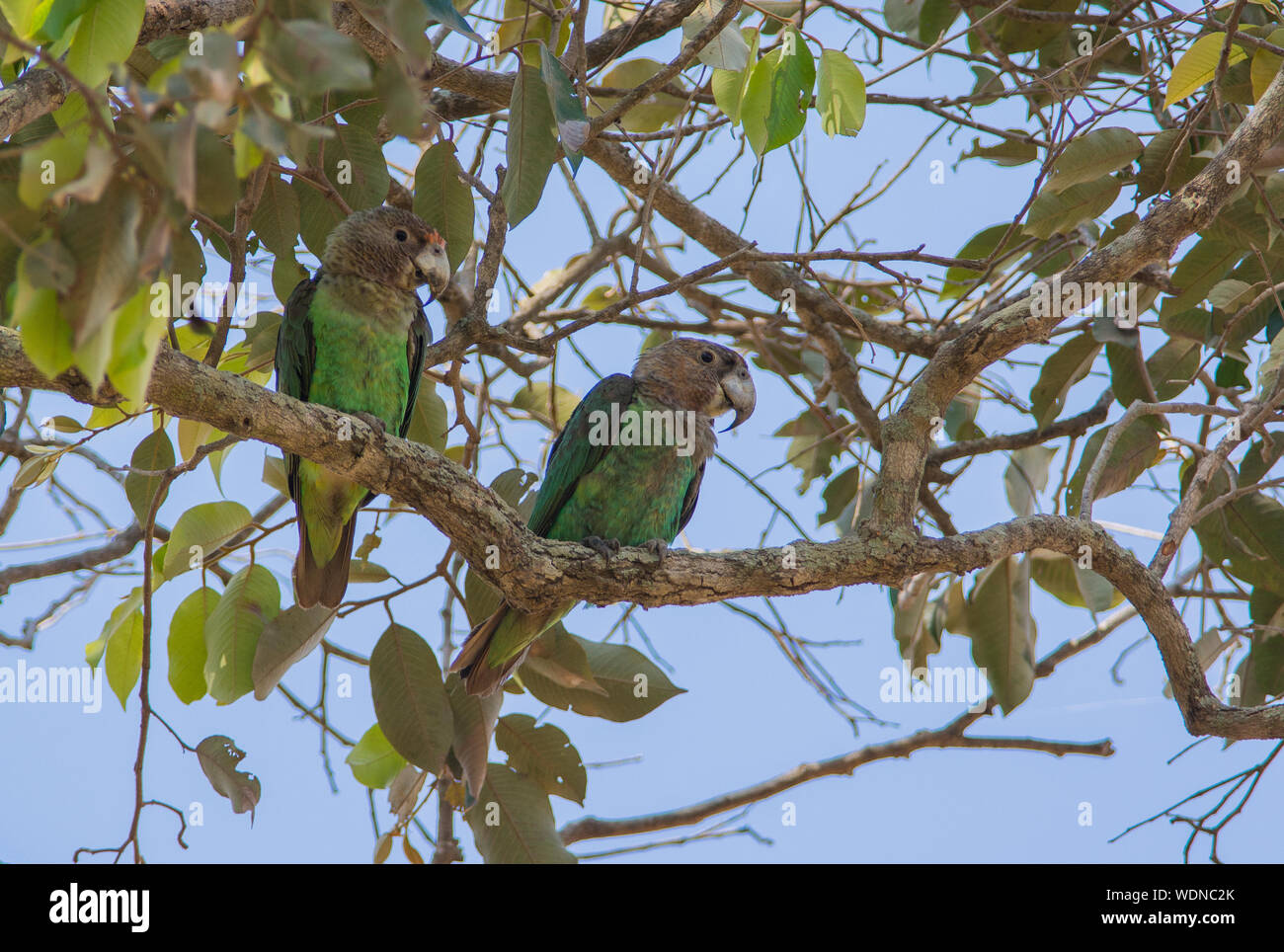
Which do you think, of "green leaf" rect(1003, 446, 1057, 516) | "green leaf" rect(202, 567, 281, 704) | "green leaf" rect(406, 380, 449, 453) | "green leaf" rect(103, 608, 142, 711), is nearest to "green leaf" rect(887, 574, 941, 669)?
"green leaf" rect(1003, 446, 1057, 516)

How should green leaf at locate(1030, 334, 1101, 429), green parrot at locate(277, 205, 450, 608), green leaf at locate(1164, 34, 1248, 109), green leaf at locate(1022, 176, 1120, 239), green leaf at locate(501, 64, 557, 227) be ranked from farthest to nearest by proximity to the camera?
green leaf at locate(1030, 334, 1101, 429) < green parrot at locate(277, 205, 450, 608) < green leaf at locate(1022, 176, 1120, 239) < green leaf at locate(1164, 34, 1248, 109) < green leaf at locate(501, 64, 557, 227)

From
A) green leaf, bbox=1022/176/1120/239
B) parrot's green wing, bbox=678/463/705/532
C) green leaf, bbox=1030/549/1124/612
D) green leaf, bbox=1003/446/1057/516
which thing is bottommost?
green leaf, bbox=1030/549/1124/612

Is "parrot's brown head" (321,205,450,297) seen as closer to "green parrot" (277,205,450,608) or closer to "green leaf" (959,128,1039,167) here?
"green parrot" (277,205,450,608)

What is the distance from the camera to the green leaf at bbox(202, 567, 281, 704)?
11.2 feet

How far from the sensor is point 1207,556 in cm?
392

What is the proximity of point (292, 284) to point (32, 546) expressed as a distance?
165 cm

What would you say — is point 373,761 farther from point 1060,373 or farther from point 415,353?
point 1060,373

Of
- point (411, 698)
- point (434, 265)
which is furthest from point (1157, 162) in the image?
point (411, 698)

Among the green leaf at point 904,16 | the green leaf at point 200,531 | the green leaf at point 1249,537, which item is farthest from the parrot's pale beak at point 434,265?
the green leaf at point 1249,537

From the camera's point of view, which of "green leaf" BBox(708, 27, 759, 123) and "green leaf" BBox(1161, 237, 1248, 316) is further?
"green leaf" BBox(1161, 237, 1248, 316)

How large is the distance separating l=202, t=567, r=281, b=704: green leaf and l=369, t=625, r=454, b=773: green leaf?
15.9 inches

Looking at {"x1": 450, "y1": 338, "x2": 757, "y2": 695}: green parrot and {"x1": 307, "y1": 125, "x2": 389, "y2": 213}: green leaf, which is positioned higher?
{"x1": 307, "y1": 125, "x2": 389, "y2": 213}: green leaf

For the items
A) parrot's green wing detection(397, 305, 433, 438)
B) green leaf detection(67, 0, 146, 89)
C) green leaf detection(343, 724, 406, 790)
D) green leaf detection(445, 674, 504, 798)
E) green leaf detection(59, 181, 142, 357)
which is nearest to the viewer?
green leaf detection(59, 181, 142, 357)

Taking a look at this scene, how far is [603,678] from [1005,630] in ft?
5.21
